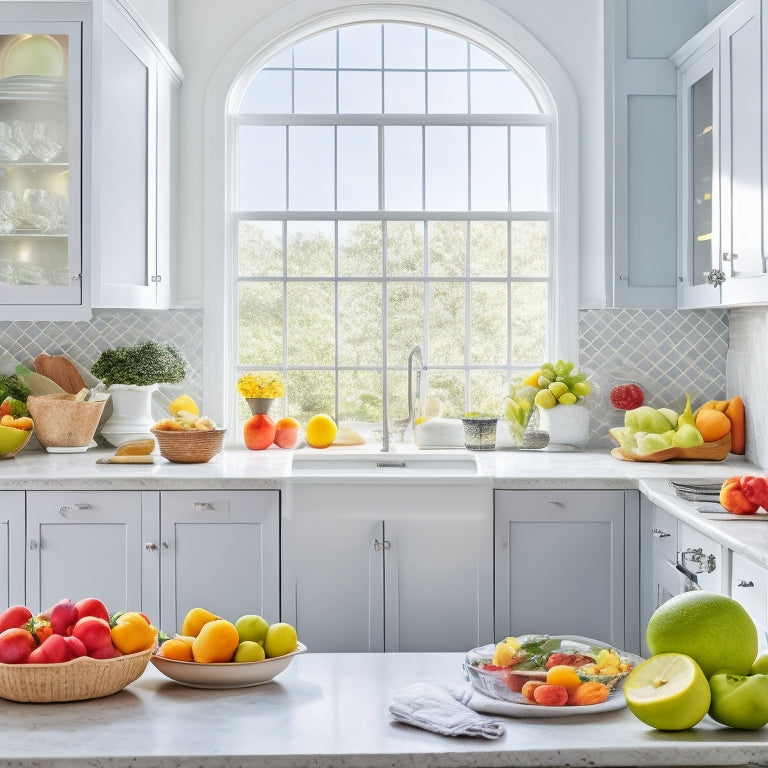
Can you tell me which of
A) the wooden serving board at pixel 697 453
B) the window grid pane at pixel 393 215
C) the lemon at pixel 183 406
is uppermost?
the window grid pane at pixel 393 215

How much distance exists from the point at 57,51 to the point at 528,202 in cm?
202

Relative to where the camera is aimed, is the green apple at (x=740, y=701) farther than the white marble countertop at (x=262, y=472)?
No

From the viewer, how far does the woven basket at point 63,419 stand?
→ 392 centimetres

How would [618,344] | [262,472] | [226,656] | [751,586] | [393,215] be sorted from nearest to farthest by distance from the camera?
[226,656] → [751,586] → [262,472] → [618,344] → [393,215]

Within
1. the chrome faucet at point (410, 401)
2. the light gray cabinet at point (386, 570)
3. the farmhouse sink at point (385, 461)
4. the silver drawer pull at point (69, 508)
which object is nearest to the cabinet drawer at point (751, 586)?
the light gray cabinet at point (386, 570)

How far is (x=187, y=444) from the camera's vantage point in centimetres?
364

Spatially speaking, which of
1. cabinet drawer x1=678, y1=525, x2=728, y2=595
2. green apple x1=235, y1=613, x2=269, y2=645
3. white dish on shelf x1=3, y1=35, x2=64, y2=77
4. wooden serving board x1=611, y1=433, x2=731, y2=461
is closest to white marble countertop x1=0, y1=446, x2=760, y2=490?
wooden serving board x1=611, y1=433, x2=731, y2=461

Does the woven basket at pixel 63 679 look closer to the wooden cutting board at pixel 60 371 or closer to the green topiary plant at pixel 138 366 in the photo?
the green topiary plant at pixel 138 366

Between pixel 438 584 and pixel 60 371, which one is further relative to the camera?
pixel 60 371

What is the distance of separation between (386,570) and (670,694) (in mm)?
2156

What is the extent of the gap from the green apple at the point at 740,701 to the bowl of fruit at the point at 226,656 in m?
0.60

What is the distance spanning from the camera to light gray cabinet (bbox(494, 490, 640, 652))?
11.1 feet

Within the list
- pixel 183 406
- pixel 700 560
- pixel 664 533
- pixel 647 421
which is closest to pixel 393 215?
pixel 183 406

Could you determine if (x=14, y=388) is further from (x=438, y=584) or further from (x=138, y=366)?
(x=438, y=584)
